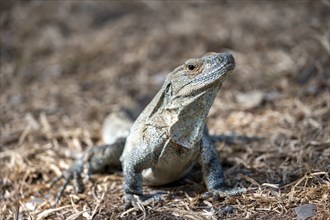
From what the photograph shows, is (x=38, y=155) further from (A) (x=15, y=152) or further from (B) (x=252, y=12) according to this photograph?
(B) (x=252, y=12)

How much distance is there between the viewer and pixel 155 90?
8617 millimetres

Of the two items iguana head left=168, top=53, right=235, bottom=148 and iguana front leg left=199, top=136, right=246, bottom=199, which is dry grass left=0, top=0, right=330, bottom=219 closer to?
iguana front leg left=199, top=136, right=246, bottom=199

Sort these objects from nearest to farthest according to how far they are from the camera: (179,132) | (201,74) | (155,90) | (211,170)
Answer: (201,74), (179,132), (211,170), (155,90)

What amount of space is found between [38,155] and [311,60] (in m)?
4.74

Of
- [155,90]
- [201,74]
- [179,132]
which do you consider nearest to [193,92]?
[201,74]

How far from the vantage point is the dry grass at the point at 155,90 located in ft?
16.0

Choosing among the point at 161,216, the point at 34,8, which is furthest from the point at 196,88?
the point at 34,8

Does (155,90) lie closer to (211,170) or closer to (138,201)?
(211,170)

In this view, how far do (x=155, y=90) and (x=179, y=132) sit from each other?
394 centimetres

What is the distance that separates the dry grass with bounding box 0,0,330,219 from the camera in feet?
16.0

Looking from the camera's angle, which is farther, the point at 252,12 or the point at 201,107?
the point at 252,12

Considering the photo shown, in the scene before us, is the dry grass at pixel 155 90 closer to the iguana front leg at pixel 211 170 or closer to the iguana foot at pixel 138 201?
the iguana foot at pixel 138 201

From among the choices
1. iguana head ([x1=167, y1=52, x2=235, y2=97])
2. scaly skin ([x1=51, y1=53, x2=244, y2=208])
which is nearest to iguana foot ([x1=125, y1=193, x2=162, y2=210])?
scaly skin ([x1=51, y1=53, x2=244, y2=208])

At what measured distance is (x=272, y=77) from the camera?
27.8 ft
